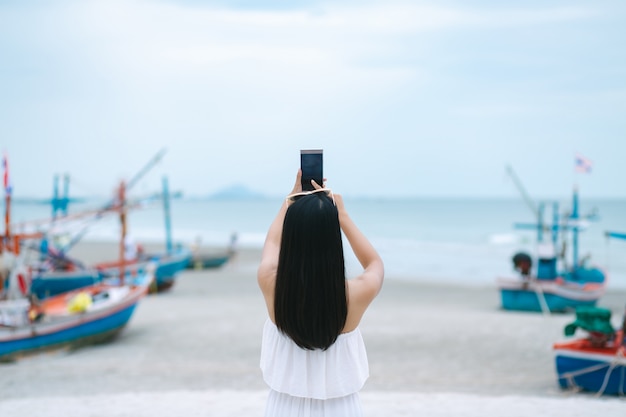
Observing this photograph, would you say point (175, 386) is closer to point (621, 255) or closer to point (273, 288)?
point (273, 288)

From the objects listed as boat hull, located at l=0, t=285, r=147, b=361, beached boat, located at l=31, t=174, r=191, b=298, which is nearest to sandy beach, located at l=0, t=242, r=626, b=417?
boat hull, located at l=0, t=285, r=147, b=361

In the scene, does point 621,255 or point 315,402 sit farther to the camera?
point 621,255

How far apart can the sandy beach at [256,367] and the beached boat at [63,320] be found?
9.1 inches

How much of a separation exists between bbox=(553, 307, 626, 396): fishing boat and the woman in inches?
235

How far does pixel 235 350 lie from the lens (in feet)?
36.9

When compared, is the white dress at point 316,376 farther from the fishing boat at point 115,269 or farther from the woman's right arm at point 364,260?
the fishing boat at point 115,269

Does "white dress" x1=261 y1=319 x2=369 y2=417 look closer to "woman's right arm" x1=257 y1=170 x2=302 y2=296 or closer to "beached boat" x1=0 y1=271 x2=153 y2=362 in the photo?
"woman's right arm" x1=257 y1=170 x2=302 y2=296

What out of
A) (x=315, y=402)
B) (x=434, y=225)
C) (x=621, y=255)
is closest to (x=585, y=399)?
(x=315, y=402)

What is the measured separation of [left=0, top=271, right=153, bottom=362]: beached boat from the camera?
10.3 meters

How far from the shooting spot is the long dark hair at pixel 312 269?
2.46 metres

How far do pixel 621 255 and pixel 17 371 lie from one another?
1178 inches

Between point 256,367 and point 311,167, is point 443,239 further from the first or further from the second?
Answer: point 311,167

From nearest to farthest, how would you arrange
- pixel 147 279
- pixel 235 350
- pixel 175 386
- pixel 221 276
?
pixel 175 386, pixel 235 350, pixel 147 279, pixel 221 276

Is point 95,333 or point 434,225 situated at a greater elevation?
point 95,333
